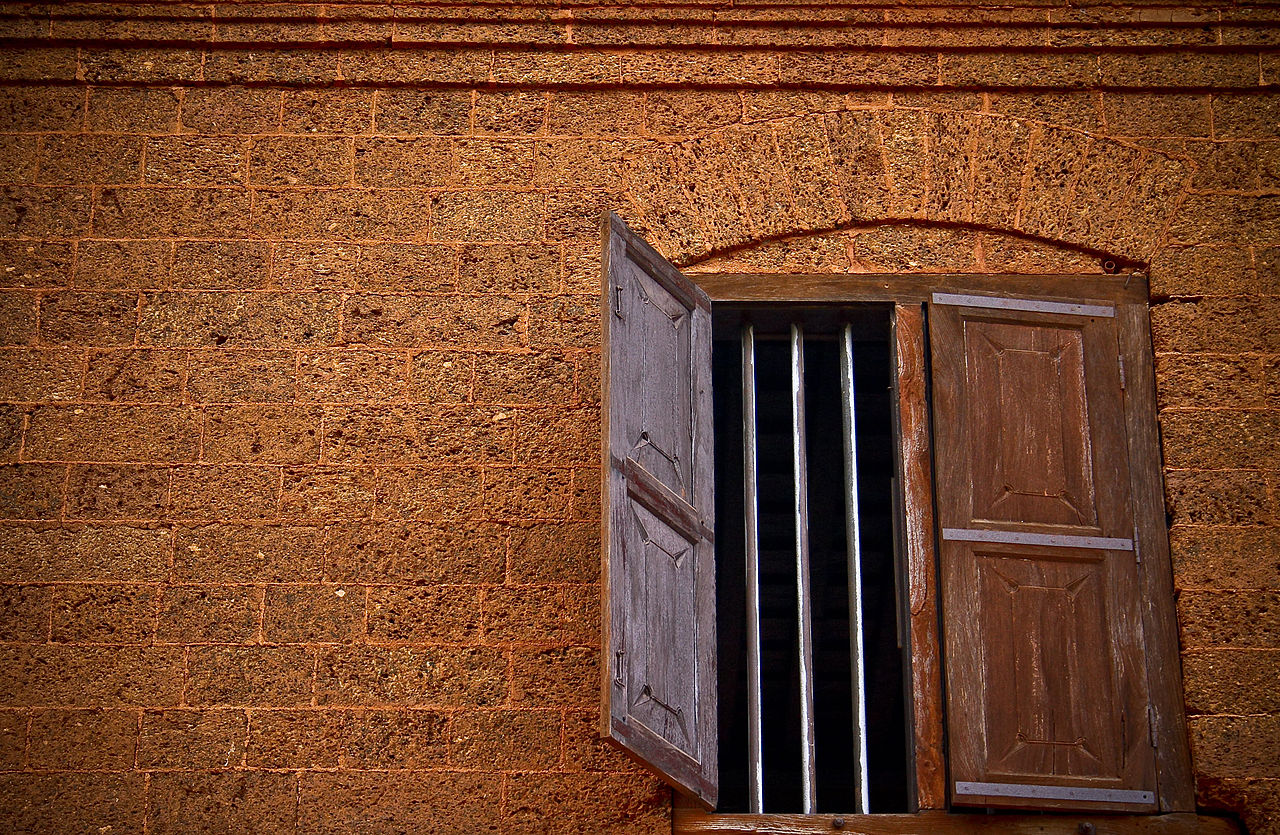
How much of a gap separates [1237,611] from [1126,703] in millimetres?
496

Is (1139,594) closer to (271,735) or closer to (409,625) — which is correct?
(409,625)

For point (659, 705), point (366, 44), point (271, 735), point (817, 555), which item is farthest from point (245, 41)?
point (817, 555)

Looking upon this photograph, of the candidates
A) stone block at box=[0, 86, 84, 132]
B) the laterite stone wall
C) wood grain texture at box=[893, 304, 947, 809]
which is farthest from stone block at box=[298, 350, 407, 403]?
wood grain texture at box=[893, 304, 947, 809]

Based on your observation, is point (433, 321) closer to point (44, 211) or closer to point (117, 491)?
point (117, 491)

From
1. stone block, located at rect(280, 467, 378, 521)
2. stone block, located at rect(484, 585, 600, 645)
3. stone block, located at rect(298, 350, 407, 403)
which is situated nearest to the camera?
→ stone block, located at rect(484, 585, 600, 645)

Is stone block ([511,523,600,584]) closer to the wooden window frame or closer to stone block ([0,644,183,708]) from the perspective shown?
the wooden window frame

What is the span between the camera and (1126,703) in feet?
15.7

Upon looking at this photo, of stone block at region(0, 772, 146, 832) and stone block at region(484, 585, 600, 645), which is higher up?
stone block at region(484, 585, 600, 645)

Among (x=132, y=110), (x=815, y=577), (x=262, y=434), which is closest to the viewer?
(x=262, y=434)

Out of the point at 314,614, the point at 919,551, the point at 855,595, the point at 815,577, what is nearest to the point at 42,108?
the point at 314,614

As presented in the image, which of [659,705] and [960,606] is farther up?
[960,606]

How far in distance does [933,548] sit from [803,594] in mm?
434

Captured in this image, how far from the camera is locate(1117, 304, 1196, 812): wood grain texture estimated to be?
4.77 metres

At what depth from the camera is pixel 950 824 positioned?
15.4 ft
